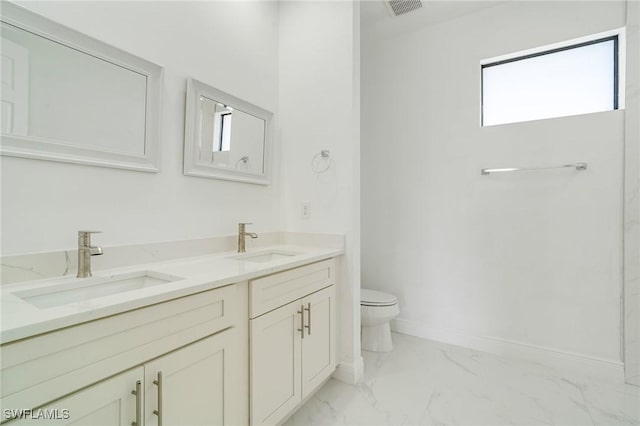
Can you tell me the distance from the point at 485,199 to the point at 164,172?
2.19 m

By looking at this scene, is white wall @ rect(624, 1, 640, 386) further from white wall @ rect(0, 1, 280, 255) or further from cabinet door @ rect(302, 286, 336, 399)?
white wall @ rect(0, 1, 280, 255)

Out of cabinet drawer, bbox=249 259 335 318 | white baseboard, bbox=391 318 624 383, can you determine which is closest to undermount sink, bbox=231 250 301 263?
cabinet drawer, bbox=249 259 335 318

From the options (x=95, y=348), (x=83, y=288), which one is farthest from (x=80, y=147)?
(x=95, y=348)

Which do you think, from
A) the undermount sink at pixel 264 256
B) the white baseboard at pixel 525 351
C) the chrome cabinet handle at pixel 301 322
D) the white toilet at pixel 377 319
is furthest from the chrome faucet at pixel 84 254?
the white baseboard at pixel 525 351

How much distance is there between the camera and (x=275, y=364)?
4.28 ft

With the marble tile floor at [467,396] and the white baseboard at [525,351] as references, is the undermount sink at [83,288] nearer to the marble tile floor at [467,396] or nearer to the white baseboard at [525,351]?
the marble tile floor at [467,396]

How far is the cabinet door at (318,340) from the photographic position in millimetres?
1504

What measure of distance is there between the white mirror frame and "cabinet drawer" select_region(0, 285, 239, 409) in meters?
0.72

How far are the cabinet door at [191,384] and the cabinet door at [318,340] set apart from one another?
1.62ft

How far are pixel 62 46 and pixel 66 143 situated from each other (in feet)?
1.21

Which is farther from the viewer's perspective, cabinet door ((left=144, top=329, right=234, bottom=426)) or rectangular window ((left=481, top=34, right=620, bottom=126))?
rectangular window ((left=481, top=34, right=620, bottom=126))

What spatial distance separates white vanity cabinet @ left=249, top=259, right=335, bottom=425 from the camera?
122 cm

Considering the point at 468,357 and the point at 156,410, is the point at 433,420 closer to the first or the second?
the point at 468,357

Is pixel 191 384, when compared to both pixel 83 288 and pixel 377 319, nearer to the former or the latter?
pixel 83 288
